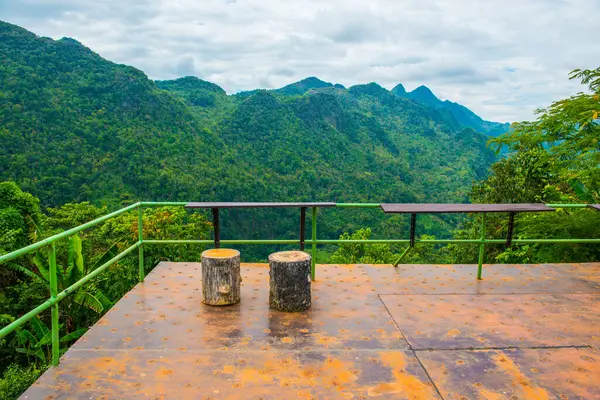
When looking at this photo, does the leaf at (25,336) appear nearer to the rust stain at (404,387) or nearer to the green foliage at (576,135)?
the rust stain at (404,387)

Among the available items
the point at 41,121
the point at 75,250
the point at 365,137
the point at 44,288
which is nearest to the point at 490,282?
the point at 75,250

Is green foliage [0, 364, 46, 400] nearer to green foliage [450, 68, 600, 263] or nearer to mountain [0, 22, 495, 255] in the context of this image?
green foliage [450, 68, 600, 263]

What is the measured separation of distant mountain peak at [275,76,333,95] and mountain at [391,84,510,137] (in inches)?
1338

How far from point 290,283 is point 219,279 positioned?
2.26 ft

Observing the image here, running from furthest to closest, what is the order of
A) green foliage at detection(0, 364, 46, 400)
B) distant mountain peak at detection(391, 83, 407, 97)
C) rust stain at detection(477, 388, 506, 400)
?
1. distant mountain peak at detection(391, 83, 407, 97)
2. green foliage at detection(0, 364, 46, 400)
3. rust stain at detection(477, 388, 506, 400)

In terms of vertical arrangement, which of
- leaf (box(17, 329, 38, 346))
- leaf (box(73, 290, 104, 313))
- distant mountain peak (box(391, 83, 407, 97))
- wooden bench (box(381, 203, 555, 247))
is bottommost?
leaf (box(17, 329, 38, 346))

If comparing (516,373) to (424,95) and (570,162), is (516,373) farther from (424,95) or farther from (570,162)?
(424,95)

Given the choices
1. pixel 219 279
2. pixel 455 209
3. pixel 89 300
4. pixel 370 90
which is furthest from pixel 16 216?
pixel 370 90

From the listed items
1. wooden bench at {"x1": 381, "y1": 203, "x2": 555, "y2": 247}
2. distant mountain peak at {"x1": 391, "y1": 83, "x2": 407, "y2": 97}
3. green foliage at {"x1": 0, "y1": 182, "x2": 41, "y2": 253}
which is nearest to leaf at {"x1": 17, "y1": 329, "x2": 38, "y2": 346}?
green foliage at {"x1": 0, "y1": 182, "x2": 41, "y2": 253}

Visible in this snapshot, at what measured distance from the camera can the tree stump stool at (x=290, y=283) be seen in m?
4.09

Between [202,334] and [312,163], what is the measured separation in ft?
219

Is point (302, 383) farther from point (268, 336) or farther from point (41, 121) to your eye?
point (41, 121)

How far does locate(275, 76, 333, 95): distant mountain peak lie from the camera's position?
130250mm

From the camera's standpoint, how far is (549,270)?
18.1ft
